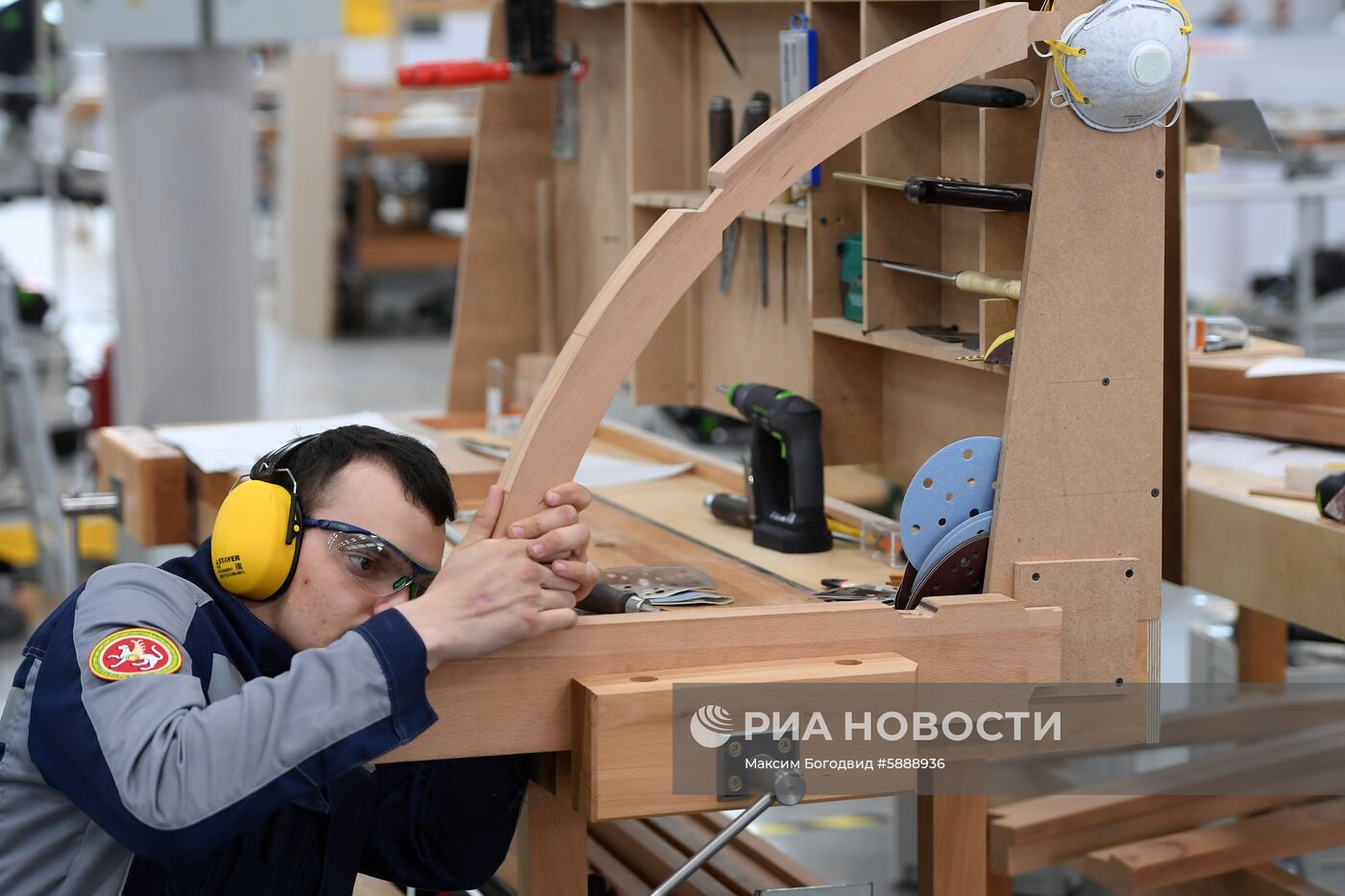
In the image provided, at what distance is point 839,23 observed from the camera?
2078mm

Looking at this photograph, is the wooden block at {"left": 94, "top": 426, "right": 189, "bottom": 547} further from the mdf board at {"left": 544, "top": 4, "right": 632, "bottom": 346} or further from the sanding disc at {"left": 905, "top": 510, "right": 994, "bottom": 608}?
the sanding disc at {"left": 905, "top": 510, "right": 994, "bottom": 608}

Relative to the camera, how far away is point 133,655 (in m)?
1.27

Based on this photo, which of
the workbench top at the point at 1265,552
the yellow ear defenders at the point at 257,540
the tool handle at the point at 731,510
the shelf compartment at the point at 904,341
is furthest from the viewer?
the tool handle at the point at 731,510

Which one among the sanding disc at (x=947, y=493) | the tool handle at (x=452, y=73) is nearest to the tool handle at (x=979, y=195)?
the sanding disc at (x=947, y=493)

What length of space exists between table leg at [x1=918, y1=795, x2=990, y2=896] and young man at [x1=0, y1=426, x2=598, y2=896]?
1.55ft

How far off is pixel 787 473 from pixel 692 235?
66 cm

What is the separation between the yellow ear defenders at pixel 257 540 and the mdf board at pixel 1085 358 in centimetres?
67

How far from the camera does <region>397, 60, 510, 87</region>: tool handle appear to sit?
106 inches

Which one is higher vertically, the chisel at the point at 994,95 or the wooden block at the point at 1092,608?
the chisel at the point at 994,95

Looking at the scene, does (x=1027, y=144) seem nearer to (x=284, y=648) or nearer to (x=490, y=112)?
(x=284, y=648)

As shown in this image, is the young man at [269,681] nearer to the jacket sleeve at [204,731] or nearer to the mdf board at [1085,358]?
the jacket sleeve at [204,731]

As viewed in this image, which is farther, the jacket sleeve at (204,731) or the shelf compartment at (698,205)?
the shelf compartment at (698,205)

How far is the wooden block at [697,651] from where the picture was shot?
1418mm

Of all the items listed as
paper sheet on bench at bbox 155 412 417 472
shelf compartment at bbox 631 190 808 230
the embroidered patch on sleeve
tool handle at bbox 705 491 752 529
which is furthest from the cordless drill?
the embroidered patch on sleeve
